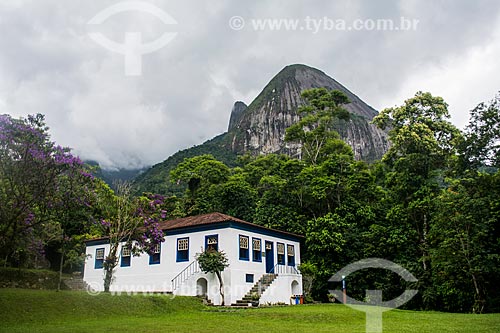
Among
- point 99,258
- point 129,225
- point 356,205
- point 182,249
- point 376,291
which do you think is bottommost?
point 376,291

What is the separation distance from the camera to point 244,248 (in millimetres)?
20234

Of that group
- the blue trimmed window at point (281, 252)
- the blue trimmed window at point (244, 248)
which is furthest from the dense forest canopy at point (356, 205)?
the blue trimmed window at point (244, 248)

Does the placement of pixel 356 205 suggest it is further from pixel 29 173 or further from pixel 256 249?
pixel 29 173

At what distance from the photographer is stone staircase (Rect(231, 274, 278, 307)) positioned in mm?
18562

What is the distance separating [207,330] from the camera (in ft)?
33.2

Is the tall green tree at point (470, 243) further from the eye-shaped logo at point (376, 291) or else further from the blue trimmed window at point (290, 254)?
the blue trimmed window at point (290, 254)

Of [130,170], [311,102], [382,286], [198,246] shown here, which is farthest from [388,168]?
[130,170]

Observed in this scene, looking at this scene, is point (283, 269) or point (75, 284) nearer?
point (283, 269)

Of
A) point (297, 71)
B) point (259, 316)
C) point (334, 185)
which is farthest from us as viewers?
point (297, 71)

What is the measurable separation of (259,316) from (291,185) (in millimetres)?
14658

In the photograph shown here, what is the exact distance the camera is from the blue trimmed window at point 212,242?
19766 mm

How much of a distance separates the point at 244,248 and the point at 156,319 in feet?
24.9

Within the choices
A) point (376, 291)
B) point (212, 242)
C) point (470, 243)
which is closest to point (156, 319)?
point (212, 242)

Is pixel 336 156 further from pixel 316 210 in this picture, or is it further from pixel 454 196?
pixel 454 196
